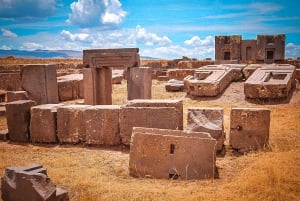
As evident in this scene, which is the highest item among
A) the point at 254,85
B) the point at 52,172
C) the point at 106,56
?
the point at 106,56

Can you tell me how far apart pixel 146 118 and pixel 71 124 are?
6.16ft

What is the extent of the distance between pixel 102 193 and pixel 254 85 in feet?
28.9

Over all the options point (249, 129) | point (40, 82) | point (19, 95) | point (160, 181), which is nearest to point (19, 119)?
point (40, 82)

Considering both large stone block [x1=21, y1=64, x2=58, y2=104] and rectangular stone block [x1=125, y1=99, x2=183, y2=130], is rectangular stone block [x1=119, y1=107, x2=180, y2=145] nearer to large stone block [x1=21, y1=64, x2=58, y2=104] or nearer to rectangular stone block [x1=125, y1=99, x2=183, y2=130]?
rectangular stone block [x1=125, y1=99, x2=183, y2=130]

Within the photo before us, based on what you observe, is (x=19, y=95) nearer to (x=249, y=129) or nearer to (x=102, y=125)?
(x=102, y=125)

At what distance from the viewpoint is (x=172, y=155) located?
16.0 ft

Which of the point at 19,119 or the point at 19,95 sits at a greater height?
the point at 19,95

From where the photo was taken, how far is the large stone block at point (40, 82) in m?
9.48

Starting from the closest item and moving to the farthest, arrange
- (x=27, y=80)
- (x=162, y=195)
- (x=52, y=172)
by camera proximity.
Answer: (x=162, y=195), (x=52, y=172), (x=27, y=80)

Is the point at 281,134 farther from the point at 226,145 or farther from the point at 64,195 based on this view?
the point at 64,195

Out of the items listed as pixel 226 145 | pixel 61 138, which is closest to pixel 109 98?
pixel 61 138

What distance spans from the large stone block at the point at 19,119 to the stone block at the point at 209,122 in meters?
4.06

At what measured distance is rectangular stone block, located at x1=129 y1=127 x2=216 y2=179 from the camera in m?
4.75

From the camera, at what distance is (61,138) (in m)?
7.05
